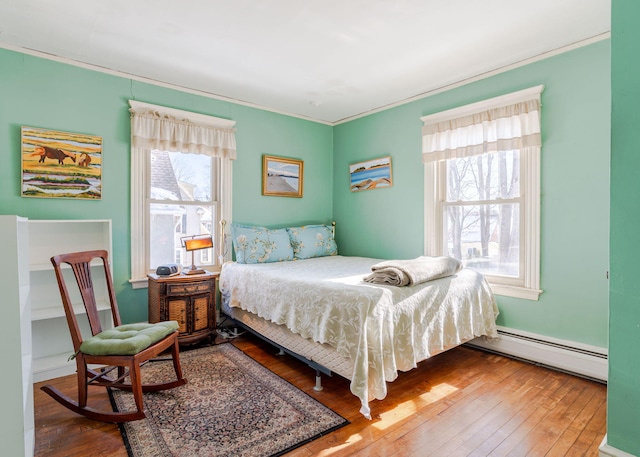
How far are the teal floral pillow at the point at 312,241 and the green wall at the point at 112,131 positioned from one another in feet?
1.05

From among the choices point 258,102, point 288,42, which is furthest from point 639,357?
point 258,102

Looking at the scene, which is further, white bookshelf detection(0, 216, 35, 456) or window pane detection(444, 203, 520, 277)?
window pane detection(444, 203, 520, 277)

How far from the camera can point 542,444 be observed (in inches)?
71.5

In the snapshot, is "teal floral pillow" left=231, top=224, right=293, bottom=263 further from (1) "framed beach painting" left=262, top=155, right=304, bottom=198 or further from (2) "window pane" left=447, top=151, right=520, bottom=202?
(2) "window pane" left=447, top=151, right=520, bottom=202

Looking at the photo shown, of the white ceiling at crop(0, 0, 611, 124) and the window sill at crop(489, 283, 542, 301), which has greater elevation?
the white ceiling at crop(0, 0, 611, 124)

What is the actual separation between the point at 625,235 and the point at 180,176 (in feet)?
11.9

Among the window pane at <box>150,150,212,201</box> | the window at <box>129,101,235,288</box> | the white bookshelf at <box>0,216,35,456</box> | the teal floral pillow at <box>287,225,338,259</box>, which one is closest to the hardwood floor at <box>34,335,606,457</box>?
the white bookshelf at <box>0,216,35,456</box>

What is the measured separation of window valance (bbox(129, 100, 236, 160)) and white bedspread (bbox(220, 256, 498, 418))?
1404 millimetres

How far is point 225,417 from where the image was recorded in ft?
6.70

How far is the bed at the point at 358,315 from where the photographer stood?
201 cm

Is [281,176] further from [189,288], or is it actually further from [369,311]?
[369,311]

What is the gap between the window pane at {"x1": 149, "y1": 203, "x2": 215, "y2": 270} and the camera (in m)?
3.47

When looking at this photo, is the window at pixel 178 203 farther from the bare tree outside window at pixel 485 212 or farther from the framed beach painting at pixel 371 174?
the bare tree outside window at pixel 485 212

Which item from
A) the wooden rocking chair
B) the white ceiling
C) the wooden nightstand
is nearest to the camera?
the wooden rocking chair
